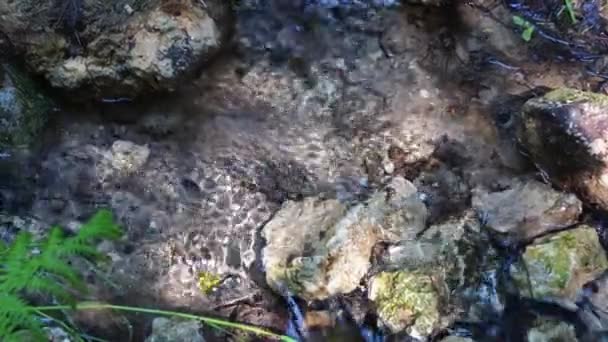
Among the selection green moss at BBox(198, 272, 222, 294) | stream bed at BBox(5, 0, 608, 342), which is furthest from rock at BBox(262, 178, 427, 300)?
green moss at BBox(198, 272, 222, 294)

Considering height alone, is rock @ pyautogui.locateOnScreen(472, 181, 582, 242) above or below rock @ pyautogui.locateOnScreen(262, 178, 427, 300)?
above

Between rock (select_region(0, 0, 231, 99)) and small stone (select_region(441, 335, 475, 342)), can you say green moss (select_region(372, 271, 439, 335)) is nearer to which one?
small stone (select_region(441, 335, 475, 342))

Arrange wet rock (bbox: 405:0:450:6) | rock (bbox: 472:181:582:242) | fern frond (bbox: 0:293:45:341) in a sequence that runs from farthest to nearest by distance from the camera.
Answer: wet rock (bbox: 405:0:450:6)
rock (bbox: 472:181:582:242)
fern frond (bbox: 0:293:45:341)

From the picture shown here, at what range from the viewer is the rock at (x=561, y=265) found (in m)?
2.30

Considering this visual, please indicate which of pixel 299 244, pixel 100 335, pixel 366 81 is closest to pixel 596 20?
pixel 366 81

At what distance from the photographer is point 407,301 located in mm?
A: 2248

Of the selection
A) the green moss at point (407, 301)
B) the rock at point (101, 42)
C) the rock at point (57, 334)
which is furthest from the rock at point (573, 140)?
the rock at point (57, 334)

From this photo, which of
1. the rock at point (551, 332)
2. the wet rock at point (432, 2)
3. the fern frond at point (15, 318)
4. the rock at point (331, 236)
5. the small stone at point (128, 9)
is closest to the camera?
the fern frond at point (15, 318)

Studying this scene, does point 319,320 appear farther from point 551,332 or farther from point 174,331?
point 551,332

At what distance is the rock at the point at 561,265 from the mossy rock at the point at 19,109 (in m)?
1.96

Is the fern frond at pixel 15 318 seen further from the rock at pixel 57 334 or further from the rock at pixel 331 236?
the rock at pixel 331 236

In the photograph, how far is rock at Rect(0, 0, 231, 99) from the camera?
2645 mm

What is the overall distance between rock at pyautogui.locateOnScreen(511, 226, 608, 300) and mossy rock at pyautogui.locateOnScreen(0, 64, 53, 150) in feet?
6.44

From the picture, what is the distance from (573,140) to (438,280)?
73cm
